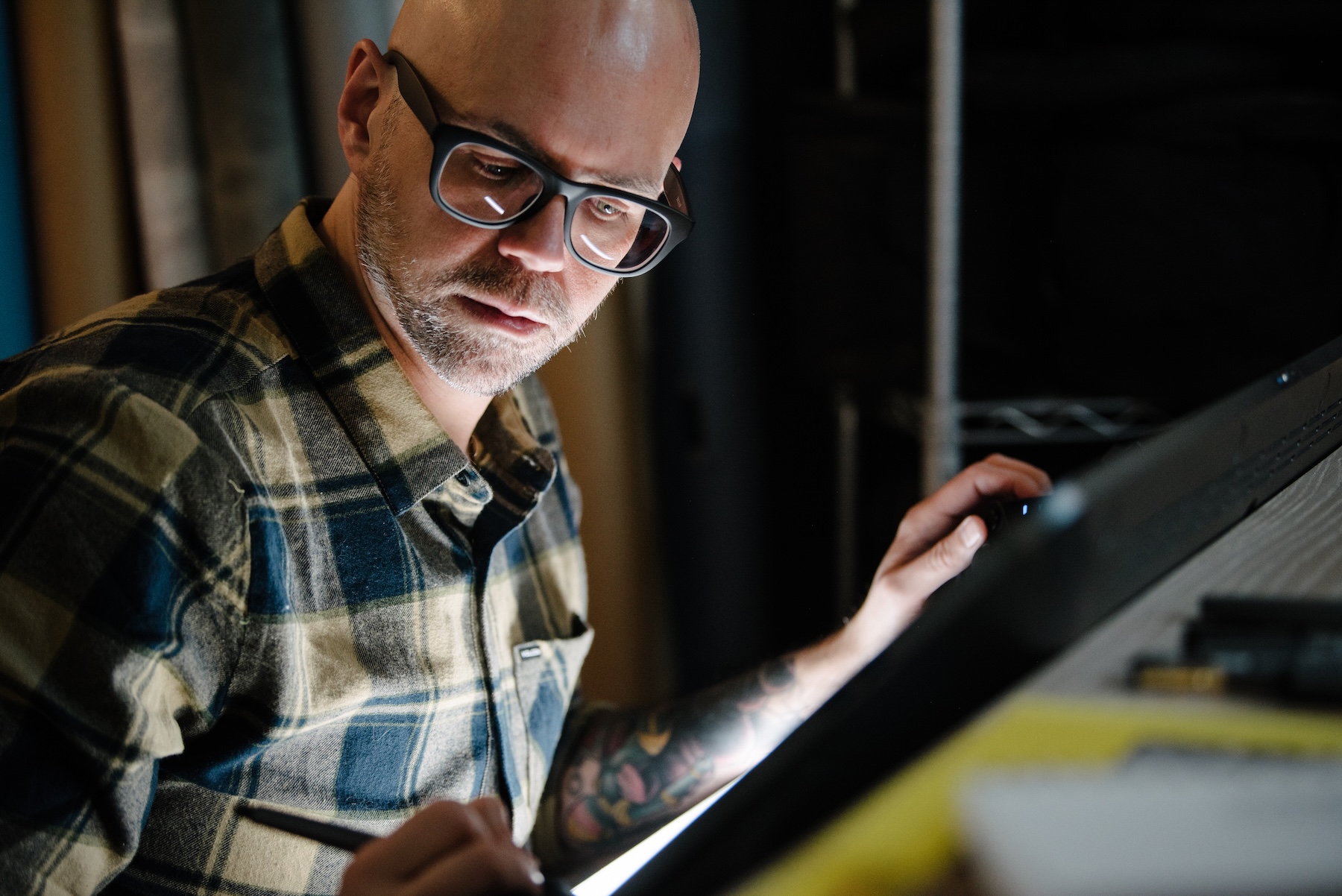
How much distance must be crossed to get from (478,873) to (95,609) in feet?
1.00

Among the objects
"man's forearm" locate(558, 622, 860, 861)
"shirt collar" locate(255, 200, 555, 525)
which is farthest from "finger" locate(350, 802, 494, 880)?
"man's forearm" locate(558, 622, 860, 861)

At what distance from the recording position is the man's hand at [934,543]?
2.43ft

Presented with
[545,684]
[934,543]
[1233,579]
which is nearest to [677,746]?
[545,684]

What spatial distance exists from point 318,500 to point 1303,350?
108 centimetres

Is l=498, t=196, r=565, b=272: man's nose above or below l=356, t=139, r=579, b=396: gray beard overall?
above

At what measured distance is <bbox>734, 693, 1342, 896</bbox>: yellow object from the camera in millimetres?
231

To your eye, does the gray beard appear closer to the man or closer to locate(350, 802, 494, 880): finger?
the man

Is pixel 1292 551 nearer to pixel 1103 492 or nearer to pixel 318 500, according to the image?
pixel 1103 492

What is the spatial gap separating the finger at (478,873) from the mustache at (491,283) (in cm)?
47

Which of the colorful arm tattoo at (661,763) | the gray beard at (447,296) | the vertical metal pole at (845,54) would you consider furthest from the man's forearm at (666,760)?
the vertical metal pole at (845,54)

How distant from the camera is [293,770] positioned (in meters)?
0.71

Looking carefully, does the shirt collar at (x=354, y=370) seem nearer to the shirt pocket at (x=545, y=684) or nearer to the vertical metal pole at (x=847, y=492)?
the shirt pocket at (x=545, y=684)

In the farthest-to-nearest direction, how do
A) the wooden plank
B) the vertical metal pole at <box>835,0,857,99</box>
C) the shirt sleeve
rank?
the vertical metal pole at <box>835,0,857,99</box>, the wooden plank, the shirt sleeve

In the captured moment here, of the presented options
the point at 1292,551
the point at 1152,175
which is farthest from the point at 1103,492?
the point at 1152,175
